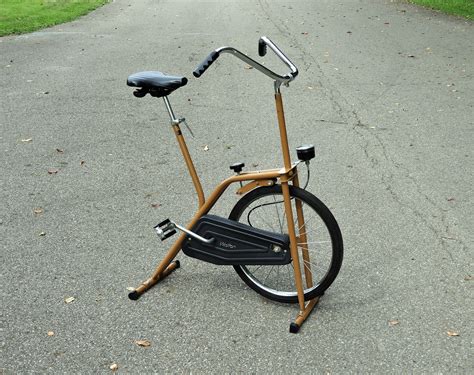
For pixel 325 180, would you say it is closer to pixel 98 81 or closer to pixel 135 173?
pixel 135 173

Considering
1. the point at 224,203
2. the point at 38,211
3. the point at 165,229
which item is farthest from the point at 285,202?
the point at 38,211

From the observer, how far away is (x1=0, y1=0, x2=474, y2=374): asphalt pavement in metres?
3.83

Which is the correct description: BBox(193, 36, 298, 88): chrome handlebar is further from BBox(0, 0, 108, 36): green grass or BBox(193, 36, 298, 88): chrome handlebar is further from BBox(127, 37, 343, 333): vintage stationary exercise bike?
BBox(0, 0, 108, 36): green grass

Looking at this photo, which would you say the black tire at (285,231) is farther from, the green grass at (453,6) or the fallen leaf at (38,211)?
the green grass at (453,6)

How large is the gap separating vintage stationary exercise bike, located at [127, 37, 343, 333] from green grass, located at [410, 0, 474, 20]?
42.0ft

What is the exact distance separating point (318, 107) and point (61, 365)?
5.71m

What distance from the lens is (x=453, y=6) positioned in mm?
16781

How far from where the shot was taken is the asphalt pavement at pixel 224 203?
3.83m

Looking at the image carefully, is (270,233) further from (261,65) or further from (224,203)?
(224,203)

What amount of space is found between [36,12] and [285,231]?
14.7 m

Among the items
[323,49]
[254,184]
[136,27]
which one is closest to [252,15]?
[136,27]

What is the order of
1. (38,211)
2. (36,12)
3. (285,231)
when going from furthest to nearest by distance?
(36,12)
(38,211)
(285,231)

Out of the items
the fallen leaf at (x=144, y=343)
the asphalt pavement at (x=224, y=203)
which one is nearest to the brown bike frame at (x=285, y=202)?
the asphalt pavement at (x=224, y=203)

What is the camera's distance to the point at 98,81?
10.3 m
